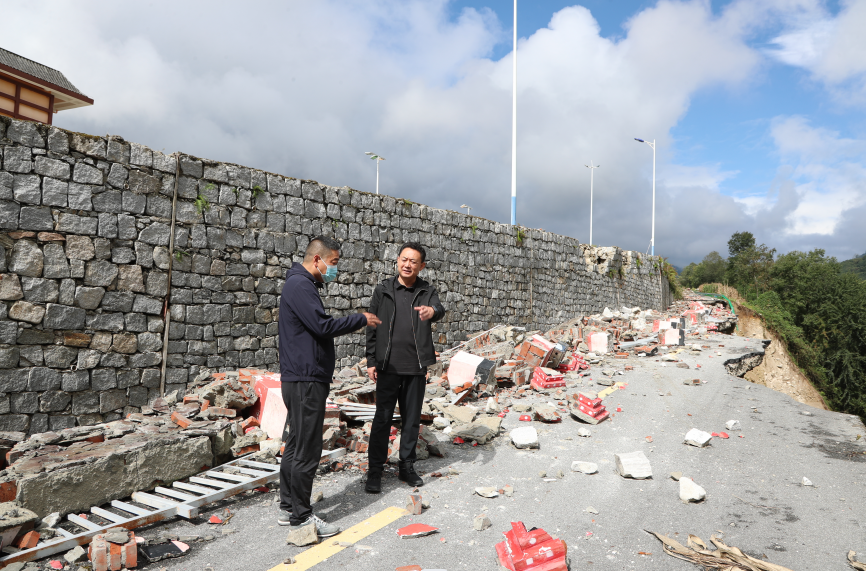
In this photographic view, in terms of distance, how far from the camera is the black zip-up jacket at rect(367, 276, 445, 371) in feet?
13.2

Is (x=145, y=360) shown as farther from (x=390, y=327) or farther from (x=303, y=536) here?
(x=303, y=536)

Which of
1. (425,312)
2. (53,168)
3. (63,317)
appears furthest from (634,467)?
(53,168)

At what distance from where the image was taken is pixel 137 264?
5.98 meters

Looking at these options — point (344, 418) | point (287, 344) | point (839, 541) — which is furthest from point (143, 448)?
point (839, 541)

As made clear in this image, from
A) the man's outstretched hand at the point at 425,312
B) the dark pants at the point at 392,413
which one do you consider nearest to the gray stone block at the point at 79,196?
the dark pants at the point at 392,413

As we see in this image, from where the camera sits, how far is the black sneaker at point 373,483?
12.7ft

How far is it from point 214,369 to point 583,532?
534cm

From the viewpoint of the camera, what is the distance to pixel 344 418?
214 inches

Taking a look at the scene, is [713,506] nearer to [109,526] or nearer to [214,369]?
[109,526]

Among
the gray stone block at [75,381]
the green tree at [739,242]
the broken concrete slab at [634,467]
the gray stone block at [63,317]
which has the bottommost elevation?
the broken concrete slab at [634,467]

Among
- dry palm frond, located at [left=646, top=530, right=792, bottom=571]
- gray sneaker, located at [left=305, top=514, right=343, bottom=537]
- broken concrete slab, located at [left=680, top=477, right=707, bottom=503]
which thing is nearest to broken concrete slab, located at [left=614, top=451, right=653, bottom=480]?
broken concrete slab, located at [left=680, top=477, right=707, bottom=503]

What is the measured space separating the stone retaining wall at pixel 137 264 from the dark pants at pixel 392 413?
3.66m

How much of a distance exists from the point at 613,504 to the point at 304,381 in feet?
8.08

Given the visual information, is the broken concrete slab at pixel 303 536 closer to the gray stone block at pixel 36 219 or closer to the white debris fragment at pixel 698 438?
the white debris fragment at pixel 698 438
